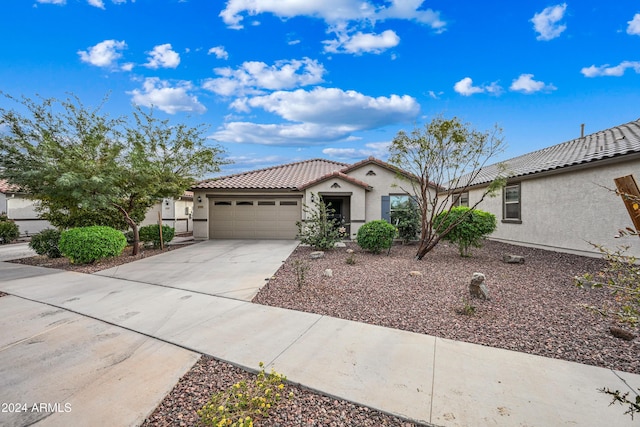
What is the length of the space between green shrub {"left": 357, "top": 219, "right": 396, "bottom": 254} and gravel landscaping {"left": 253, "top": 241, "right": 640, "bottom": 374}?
3.36 feet

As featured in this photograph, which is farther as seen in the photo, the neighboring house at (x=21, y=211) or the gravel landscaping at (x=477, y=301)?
the neighboring house at (x=21, y=211)

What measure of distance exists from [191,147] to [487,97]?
12701mm

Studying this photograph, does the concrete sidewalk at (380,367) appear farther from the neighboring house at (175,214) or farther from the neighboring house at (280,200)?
the neighboring house at (175,214)

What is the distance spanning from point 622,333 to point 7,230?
22953 mm

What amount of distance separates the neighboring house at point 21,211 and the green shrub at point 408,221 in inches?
750

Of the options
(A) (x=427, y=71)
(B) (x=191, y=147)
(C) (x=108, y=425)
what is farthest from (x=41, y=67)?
(A) (x=427, y=71)

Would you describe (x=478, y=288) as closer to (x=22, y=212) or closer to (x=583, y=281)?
(x=583, y=281)

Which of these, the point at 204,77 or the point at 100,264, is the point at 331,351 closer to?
the point at 100,264

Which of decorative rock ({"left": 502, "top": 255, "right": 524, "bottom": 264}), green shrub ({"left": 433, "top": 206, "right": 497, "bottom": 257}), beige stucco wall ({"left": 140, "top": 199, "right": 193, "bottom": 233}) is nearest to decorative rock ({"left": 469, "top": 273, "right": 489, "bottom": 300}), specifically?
green shrub ({"left": 433, "top": 206, "right": 497, "bottom": 257})

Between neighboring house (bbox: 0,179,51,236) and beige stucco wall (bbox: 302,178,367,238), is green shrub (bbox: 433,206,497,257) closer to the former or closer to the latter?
beige stucco wall (bbox: 302,178,367,238)

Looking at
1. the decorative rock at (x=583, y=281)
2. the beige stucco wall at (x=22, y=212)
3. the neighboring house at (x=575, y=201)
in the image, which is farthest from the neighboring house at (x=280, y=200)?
the decorative rock at (x=583, y=281)

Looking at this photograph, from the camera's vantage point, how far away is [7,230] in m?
14.9

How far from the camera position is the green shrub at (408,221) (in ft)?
41.1

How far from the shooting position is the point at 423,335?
397 cm
